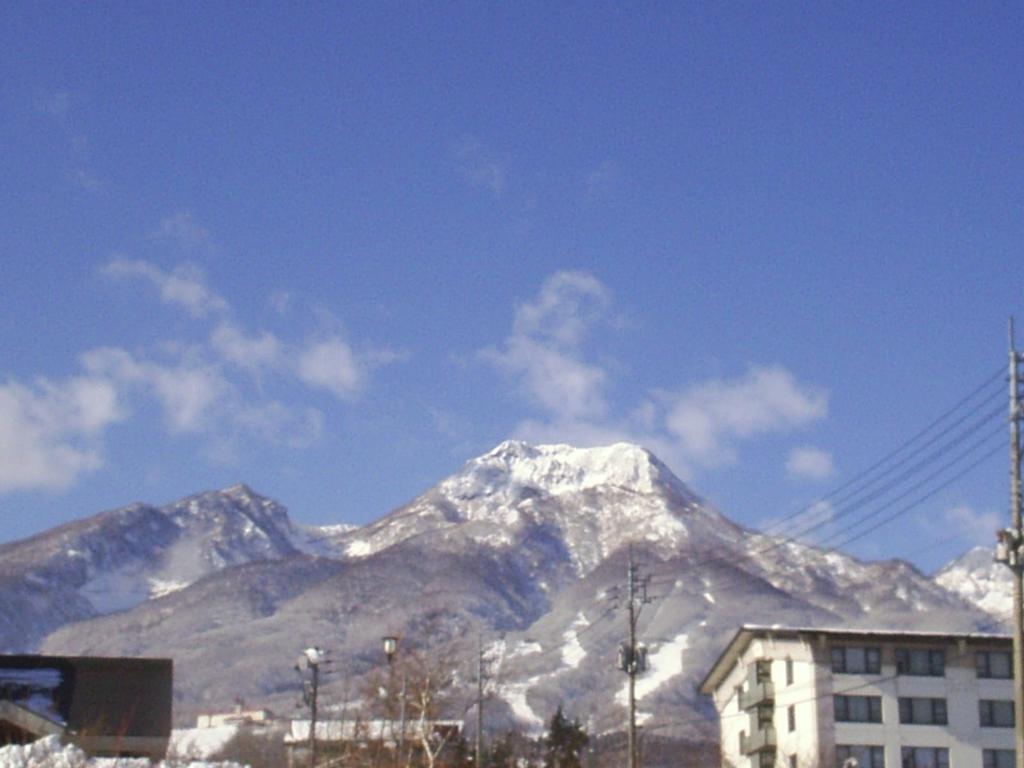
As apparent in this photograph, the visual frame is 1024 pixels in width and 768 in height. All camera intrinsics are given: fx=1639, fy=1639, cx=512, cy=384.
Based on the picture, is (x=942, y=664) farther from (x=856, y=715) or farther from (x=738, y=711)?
(x=738, y=711)

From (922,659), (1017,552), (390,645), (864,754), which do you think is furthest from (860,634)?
(1017,552)

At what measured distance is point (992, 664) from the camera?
7762 centimetres

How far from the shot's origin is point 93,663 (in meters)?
41.6

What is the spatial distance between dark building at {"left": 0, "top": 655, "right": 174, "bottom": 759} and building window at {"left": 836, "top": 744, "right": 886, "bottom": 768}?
42.0 meters

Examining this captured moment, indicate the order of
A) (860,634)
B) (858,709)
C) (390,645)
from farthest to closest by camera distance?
(860,634), (858,709), (390,645)

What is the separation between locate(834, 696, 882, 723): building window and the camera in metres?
76.8

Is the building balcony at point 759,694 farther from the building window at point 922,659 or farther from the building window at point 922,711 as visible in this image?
the building window at point 922,711

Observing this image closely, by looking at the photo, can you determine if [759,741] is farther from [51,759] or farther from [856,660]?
[51,759]

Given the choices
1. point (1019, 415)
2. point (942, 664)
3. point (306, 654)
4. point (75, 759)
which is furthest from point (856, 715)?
point (75, 759)

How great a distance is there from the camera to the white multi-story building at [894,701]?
76.2 meters

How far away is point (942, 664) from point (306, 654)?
4428 centimetres

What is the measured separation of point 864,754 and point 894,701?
2.96m

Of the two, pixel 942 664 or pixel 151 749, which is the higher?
pixel 942 664

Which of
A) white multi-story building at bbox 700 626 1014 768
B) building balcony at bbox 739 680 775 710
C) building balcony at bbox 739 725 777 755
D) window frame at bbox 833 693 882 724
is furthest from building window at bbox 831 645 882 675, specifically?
building balcony at bbox 739 725 777 755
